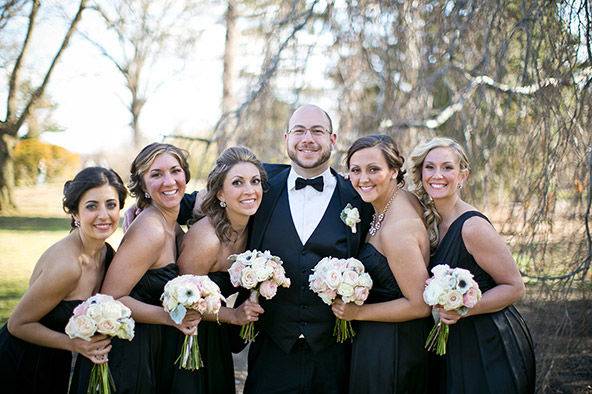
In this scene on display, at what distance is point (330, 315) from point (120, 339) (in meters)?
1.28

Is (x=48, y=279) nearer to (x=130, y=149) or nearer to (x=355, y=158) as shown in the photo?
(x=355, y=158)

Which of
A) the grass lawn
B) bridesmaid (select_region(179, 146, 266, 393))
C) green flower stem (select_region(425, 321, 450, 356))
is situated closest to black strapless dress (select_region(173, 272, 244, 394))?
bridesmaid (select_region(179, 146, 266, 393))

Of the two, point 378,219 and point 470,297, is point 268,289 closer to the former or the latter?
point 378,219

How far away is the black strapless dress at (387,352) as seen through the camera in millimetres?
3572

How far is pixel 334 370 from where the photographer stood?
3828mm

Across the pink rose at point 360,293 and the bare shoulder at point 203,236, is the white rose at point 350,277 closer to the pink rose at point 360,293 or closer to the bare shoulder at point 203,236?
the pink rose at point 360,293

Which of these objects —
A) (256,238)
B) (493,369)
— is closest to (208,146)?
(256,238)

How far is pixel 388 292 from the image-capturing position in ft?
12.0

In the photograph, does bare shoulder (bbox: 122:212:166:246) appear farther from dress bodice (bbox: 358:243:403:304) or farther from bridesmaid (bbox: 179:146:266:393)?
dress bodice (bbox: 358:243:403:304)

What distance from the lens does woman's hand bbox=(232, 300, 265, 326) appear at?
365 cm

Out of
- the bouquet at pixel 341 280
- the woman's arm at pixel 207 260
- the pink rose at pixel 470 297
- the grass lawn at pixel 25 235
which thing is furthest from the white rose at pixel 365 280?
the grass lawn at pixel 25 235

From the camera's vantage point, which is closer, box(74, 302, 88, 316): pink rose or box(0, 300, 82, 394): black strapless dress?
box(74, 302, 88, 316): pink rose

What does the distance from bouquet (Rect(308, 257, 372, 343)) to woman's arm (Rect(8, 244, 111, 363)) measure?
122cm

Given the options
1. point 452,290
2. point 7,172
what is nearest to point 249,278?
point 452,290
